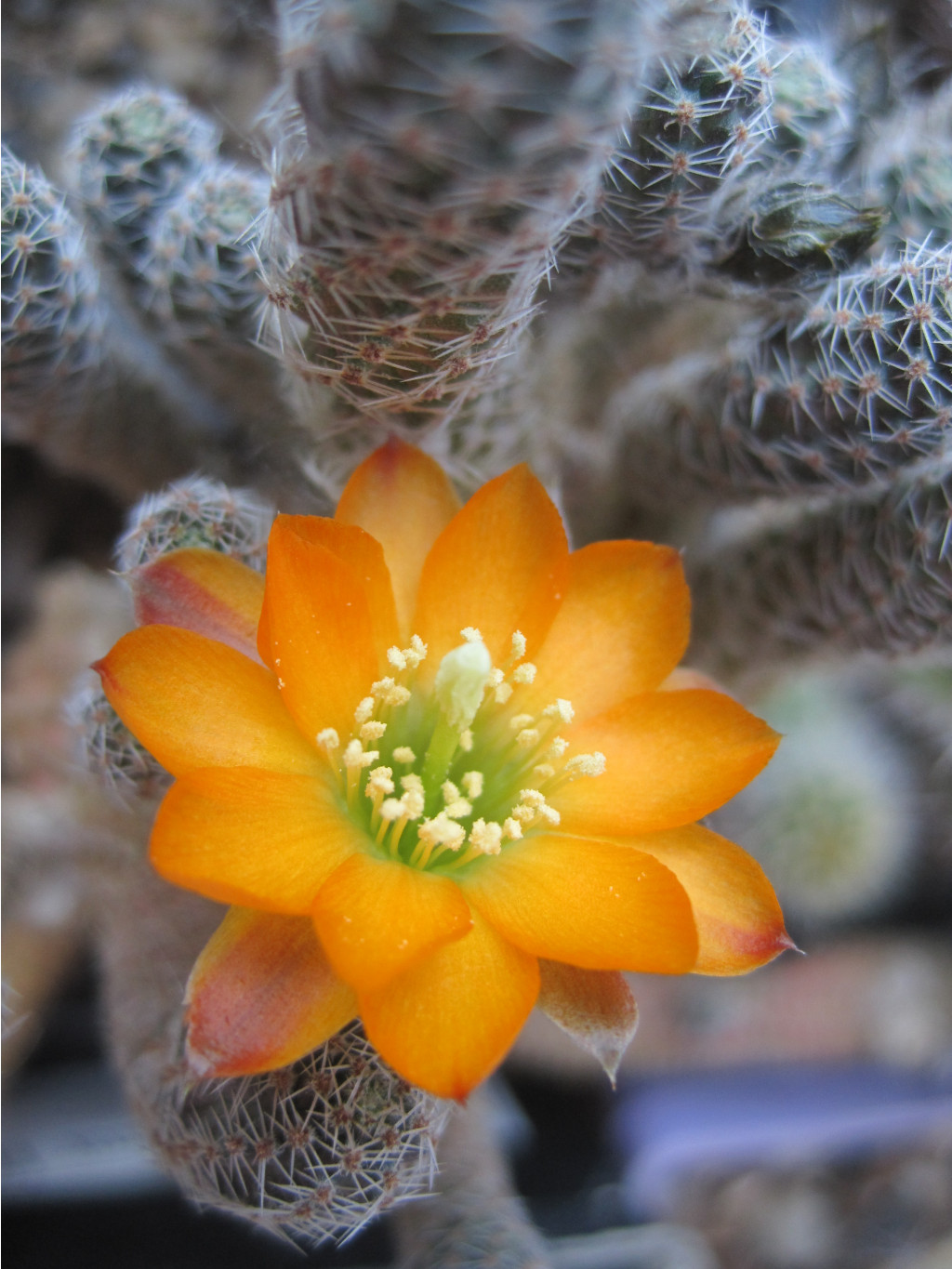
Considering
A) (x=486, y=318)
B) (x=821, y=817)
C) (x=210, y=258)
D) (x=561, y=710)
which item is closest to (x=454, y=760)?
(x=561, y=710)

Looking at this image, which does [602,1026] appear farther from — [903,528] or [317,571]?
[903,528]

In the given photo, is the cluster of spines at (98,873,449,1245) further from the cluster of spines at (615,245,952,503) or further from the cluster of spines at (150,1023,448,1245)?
the cluster of spines at (615,245,952,503)

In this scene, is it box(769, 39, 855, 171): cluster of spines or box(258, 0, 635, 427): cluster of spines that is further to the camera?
box(769, 39, 855, 171): cluster of spines

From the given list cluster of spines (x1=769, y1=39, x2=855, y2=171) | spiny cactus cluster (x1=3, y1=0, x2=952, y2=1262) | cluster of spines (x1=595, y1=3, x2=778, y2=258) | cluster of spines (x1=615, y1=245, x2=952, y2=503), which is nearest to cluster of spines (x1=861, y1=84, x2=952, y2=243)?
spiny cactus cluster (x1=3, y1=0, x2=952, y2=1262)

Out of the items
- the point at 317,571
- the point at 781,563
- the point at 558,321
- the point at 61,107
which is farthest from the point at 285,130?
the point at 61,107

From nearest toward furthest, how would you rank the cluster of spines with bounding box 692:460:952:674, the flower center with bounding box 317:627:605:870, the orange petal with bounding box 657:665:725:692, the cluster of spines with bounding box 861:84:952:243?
the flower center with bounding box 317:627:605:870 → the orange petal with bounding box 657:665:725:692 → the cluster of spines with bounding box 692:460:952:674 → the cluster of spines with bounding box 861:84:952:243

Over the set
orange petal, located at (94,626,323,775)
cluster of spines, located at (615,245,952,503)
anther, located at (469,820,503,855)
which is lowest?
anther, located at (469,820,503,855)
